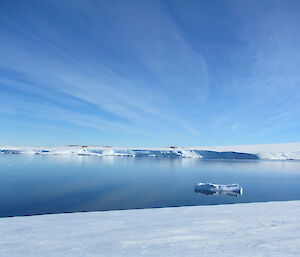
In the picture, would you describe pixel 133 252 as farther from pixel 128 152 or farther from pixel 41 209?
pixel 128 152

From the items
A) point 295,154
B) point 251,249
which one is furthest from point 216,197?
point 295,154

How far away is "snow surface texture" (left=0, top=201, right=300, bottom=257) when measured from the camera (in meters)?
2.20

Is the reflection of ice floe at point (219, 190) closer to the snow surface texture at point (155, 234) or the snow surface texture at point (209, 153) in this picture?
the snow surface texture at point (155, 234)

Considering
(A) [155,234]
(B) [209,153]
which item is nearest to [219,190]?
(A) [155,234]

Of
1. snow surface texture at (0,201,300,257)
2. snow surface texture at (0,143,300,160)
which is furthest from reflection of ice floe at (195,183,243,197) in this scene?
snow surface texture at (0,143,300,160)

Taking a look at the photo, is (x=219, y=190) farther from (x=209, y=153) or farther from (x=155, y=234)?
(x=209, y=153)

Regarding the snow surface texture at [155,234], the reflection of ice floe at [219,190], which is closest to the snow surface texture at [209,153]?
the reflection of ice floe at [219,190]

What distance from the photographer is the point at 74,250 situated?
2.23 metres

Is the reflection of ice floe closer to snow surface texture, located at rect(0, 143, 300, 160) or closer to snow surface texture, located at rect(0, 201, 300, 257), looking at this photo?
snow surface texture, located at rect(0, 201, 300, 257)

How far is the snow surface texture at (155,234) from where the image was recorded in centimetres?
220

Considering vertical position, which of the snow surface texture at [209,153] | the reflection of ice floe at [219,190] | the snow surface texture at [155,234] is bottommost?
the reflection of ice floe at [219,190]

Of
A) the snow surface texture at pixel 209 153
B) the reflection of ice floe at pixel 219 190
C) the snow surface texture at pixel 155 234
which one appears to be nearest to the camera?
the snow surface texture at pixel 155 234

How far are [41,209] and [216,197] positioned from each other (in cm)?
732

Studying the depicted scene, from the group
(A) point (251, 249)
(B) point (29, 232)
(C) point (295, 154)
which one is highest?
(C) point (295, 154)
